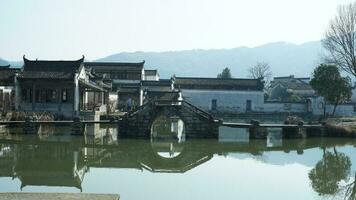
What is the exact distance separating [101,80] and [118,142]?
18.4 meters

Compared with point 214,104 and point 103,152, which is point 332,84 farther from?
point 103,152

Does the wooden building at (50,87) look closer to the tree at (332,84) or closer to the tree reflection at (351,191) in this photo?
the tree at (332,84)

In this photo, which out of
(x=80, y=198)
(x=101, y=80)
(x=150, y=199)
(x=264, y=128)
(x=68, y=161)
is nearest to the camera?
(x=80, y=198)

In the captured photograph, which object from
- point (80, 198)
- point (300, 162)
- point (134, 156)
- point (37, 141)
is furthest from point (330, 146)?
point (80, 198)

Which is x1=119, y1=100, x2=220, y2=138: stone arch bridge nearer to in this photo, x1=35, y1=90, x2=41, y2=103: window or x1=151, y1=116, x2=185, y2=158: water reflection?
x1=151, y1=116, x2=185, y2=158: water reflection

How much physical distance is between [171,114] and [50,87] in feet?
38.3

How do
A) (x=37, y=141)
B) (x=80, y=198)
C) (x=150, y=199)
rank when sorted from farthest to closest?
1. (x=37, y=141)
2. (x=150, y=199)
3. (x=80, y=198)

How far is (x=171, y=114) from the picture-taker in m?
30.7

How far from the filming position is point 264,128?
31203 mm

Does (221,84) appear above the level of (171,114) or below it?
above

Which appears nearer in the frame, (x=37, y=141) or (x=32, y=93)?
(x=37, y=141)

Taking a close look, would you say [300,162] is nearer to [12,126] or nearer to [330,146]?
[330,146]

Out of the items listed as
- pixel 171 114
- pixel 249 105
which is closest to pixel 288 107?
pixel 249 105

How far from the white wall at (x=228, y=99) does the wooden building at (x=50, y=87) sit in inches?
866
